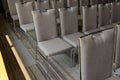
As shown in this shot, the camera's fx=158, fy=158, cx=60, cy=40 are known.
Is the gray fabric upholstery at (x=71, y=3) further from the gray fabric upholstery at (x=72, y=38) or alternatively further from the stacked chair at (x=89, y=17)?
the gray fabric upholstery at (x=72, y=38)

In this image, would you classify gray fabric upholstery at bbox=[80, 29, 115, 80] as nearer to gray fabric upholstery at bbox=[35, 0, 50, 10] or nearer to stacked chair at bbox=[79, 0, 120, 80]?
stacked chair at bbox=[79, 0, 120, 80]

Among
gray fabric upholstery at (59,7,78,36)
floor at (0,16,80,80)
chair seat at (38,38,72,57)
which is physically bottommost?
floor at (0,16,80,80)

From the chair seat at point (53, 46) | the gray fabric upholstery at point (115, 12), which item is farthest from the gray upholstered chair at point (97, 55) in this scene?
the gray fabric upholstery at point (115, 12)

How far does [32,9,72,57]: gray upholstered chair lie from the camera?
2269mm

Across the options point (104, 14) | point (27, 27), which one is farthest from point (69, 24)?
point (27, 27)

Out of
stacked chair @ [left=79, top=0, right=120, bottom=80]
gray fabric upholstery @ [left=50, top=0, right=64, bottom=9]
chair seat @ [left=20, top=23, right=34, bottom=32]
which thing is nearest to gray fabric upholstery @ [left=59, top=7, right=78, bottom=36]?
chair seat @ [left=20, top=23, right=34, bottom=32]

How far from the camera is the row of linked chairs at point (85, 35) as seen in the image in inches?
56.4

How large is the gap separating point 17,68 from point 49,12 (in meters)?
0.98

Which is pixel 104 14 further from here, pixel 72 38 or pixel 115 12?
pixel 72 38

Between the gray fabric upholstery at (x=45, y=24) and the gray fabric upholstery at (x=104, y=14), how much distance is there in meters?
0.88

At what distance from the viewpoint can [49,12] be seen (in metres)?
2.39

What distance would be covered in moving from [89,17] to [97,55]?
132 centimetres

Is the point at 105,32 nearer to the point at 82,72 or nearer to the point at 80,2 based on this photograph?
the point at 82,72

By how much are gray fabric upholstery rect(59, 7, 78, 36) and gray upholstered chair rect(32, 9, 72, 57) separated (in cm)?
13
